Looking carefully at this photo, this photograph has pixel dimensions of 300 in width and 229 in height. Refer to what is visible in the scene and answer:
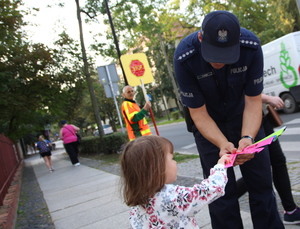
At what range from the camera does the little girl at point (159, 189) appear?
1.76 meters

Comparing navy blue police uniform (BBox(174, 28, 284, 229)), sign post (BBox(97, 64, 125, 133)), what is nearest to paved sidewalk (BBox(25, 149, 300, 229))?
navy blue police uniform (BBox(174, 28, 284, 229))

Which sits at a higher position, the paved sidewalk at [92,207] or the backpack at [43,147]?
the backpack at [43,147]

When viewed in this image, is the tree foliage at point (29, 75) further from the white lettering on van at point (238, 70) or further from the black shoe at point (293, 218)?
the black shoe at point (293, 218)

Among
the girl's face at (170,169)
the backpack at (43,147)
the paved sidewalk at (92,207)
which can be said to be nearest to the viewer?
the girl's face at (170,169)

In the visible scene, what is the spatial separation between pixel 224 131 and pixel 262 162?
0.34 meters

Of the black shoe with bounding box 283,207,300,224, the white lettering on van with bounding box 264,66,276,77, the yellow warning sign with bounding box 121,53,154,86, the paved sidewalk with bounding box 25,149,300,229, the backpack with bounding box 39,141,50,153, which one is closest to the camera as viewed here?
the black shoe with bounding box 283,207,300,224

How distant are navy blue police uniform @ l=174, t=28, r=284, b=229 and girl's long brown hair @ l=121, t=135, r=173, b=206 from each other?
0.60 meters

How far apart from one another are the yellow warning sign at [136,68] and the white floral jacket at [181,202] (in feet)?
19.2

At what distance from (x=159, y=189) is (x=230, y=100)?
0.88m

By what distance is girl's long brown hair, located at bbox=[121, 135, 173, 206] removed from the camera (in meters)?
1.80

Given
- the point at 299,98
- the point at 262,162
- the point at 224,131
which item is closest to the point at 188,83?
the point at 224,131

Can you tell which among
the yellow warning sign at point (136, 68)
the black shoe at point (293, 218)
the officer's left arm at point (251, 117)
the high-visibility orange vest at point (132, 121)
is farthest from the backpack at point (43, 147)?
the officer's left arm at point (251, 117)

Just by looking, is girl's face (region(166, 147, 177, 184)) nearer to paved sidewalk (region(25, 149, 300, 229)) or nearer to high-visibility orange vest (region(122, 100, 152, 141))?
paved sidewalk (region(25, 149, 300, 229))

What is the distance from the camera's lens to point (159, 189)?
183cm
